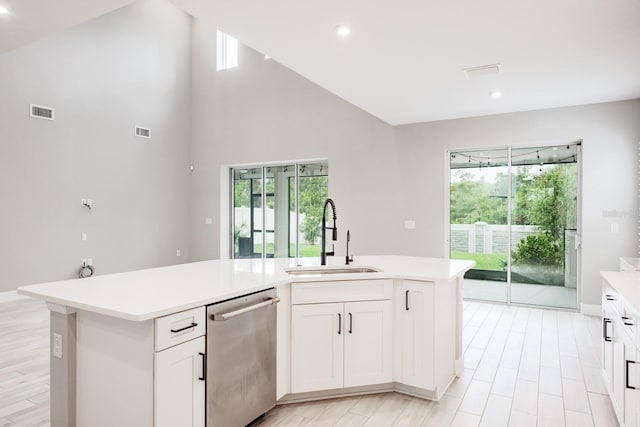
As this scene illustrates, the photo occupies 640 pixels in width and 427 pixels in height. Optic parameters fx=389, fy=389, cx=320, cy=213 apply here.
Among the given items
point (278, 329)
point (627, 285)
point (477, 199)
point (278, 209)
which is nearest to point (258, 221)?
point (278, 209)

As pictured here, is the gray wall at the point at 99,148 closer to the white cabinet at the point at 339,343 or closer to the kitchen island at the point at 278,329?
the kitchen island at the point at 278,329

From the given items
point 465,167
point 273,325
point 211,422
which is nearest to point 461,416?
point 273,325

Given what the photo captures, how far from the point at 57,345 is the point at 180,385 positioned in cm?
69

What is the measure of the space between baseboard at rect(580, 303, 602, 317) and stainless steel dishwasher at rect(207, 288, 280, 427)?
441 centimetres

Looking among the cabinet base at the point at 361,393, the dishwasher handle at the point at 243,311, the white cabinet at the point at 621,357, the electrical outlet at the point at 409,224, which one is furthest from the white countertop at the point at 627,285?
the electrical outlet at the point at 409,224

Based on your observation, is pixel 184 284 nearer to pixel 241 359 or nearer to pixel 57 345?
pixel 241 359

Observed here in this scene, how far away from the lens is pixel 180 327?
1.71 m

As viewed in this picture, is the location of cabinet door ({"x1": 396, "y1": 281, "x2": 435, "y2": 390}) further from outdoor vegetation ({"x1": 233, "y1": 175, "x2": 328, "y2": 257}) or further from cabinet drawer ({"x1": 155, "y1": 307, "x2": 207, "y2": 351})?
outdoor vegetation ({"x1": 233, "y1": 175, "x2": 328, "y2": 257})

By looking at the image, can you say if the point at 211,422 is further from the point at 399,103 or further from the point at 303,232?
the point at 303,232

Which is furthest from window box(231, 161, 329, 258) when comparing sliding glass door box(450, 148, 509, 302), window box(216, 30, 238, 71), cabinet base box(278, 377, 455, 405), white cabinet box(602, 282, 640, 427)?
white cabinet box(602, 282, 640, 427)

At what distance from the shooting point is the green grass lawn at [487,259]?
547 centimetres

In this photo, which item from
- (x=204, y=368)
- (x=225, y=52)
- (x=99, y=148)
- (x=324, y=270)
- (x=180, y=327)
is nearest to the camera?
(x=180, y=327)

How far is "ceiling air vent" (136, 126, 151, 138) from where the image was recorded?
7121 mm

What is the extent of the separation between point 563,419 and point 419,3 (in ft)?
9.03
